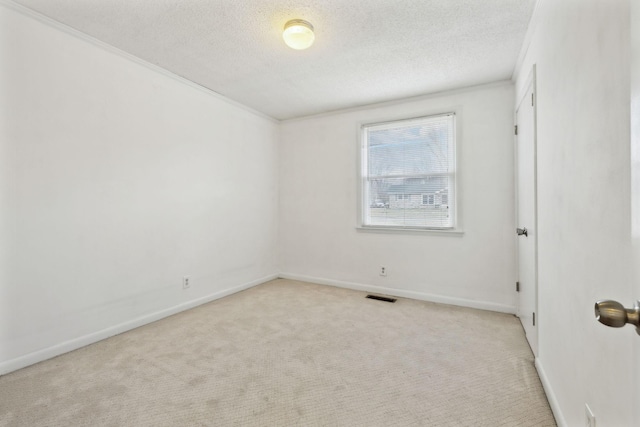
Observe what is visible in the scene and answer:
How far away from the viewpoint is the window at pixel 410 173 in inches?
138

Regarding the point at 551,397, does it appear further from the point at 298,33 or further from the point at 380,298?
the point at 298,33

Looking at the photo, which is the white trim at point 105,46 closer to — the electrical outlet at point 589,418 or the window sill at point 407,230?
the window sill at point 407,230

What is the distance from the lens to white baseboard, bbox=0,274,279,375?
6.69ft

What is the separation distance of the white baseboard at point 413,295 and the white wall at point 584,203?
1.39 m

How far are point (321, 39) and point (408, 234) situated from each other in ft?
7.89

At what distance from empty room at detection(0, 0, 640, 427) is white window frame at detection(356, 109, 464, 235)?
27 millimetres

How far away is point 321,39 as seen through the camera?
2412 mm

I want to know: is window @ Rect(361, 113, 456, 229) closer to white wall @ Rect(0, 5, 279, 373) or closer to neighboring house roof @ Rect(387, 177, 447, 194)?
neighboring house roof @ Rect(387, 177, 447, 194)

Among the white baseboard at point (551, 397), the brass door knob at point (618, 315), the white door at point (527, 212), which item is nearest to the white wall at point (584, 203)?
the white baseboard at point (551, 397)

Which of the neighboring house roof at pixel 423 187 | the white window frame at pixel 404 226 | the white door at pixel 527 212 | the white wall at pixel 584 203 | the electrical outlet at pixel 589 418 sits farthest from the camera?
the neighboring house roof at pixel 423 187

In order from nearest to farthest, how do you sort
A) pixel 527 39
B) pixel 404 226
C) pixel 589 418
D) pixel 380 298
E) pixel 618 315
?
1. pixel 618 315
2. pixel 589 418
3. pixel 527 39
4. pixel 380 298
5. pixel 404 226

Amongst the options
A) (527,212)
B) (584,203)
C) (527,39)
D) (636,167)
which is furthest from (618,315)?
(527,39)

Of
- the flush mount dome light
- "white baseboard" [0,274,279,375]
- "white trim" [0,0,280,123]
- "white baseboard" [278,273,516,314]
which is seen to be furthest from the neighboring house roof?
"white baseboard" [0,274,279,375]

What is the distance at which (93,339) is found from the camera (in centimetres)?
244
